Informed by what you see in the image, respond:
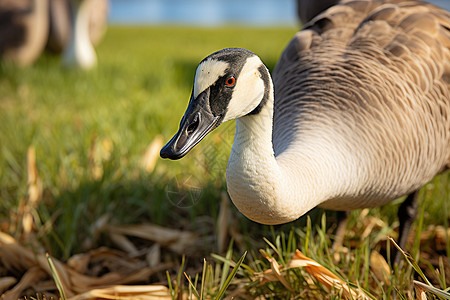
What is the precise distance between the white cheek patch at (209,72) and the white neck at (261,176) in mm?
197

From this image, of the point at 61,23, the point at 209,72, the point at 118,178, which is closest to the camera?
the point at 209,72

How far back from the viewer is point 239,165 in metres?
1.47

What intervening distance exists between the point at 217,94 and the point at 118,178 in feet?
4.98

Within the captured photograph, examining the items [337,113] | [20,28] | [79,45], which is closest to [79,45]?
[79,45]

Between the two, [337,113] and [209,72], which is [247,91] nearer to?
[209,72]

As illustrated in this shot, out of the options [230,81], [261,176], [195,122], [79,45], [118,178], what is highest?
[230,81]

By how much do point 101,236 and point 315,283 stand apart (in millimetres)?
1203

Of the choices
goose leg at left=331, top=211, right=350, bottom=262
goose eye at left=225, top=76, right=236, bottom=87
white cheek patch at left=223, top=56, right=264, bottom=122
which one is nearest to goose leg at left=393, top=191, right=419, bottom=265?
goose leg at left=331, top=211, right=350, bottom=262

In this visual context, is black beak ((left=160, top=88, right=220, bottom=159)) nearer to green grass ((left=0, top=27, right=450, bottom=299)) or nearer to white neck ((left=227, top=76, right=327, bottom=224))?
white neck ((left=227, top=76, right=327, bottom=224))

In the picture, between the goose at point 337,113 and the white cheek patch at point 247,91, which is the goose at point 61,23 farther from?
the white cheek patch at point 247,91

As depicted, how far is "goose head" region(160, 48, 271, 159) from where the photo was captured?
4.48ft

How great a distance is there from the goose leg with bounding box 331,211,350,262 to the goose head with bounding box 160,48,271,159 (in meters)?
1.04

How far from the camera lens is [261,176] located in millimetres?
1455

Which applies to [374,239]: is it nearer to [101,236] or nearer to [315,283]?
[315,283]
